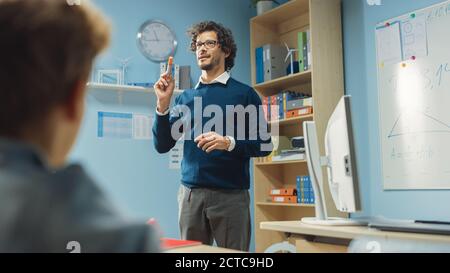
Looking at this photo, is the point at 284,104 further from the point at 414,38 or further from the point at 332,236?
the point at 332,236

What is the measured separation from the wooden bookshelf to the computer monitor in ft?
4.30

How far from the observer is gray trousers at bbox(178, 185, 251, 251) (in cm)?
177

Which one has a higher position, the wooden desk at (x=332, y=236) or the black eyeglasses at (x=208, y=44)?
the black eyeglasses at (x=208, y=44)

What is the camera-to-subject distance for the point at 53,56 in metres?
0.37

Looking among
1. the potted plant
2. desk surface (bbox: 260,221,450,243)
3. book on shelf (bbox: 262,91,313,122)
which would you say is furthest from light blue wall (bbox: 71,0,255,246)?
desk surface (bbox: 260,221,450,243)

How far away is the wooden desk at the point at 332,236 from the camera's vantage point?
1185 mm

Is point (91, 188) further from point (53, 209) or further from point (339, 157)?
point (339, 157)

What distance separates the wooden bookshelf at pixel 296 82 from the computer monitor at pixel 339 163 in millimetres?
1310

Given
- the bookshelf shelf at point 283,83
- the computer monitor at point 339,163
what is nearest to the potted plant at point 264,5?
the bookshelf shelf at point 283,83

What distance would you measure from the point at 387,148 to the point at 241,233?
1506 mm

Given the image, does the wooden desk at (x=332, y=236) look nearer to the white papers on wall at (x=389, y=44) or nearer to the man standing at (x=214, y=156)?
the man standing at (x=214, y=156)

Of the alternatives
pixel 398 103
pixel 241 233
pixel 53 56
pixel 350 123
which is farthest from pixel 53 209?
pixel 398 103

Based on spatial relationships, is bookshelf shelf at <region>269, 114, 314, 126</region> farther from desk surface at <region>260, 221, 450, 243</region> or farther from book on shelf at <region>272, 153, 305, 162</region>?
desk surface at <region>260, 221, 450, 243</region>

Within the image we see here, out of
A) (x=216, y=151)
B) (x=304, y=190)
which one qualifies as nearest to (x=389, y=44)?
(x=304, y=190)
